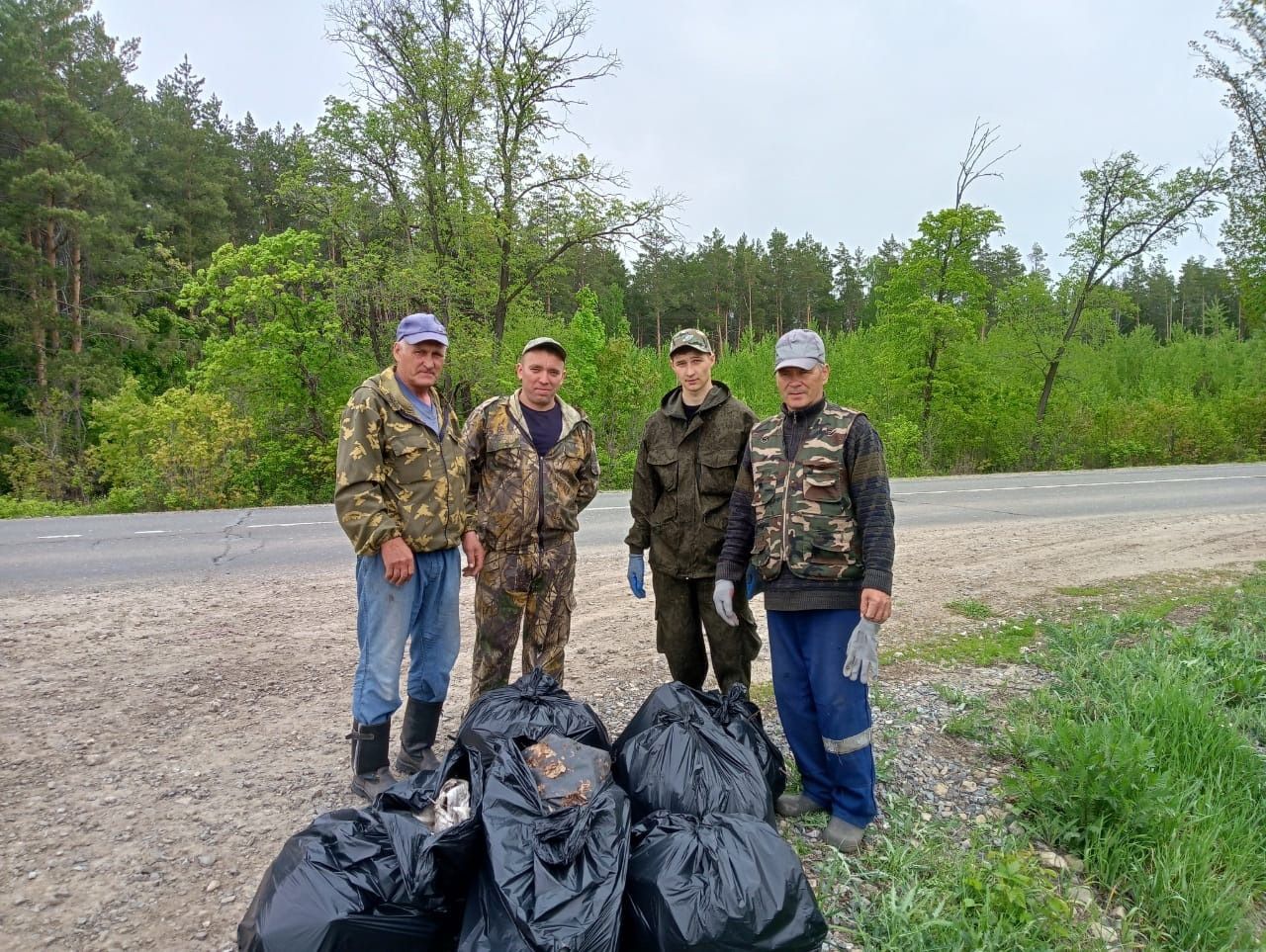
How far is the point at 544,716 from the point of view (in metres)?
2.55

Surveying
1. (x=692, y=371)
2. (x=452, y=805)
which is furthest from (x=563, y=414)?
(x=452, y=805)

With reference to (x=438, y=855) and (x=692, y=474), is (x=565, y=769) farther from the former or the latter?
→ (x=692, y=474)

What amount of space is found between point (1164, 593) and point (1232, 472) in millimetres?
13472

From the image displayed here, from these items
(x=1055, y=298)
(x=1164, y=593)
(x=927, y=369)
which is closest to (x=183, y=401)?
(x=1164, y=593)

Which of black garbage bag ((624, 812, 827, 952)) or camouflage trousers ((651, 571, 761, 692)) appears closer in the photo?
black garbage bag ((624, 812, 827, 952))

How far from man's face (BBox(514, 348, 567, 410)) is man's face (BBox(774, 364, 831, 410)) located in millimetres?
1059

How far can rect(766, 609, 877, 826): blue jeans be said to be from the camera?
2.64 m

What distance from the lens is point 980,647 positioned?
15.9 ft

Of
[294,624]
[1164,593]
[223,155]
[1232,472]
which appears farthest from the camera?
[223,155]

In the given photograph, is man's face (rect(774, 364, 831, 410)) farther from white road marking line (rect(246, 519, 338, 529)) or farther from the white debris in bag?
white road marking line (rect(246, 519, 338, 529))

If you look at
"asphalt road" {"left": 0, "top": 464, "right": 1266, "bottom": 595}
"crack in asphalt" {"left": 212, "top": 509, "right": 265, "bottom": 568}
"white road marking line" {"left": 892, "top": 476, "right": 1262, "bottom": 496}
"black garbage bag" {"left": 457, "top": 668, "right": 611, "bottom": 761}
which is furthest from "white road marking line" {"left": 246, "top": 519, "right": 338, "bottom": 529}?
"white road marking line" {"left": 892, "top": 476, "right": 1262, "bottom": 496}

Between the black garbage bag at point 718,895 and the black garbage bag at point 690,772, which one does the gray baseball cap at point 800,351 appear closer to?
the black garbage bag at point 690,772

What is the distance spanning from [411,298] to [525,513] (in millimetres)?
11770

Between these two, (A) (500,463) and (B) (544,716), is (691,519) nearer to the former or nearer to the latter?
(A) (500,463)
